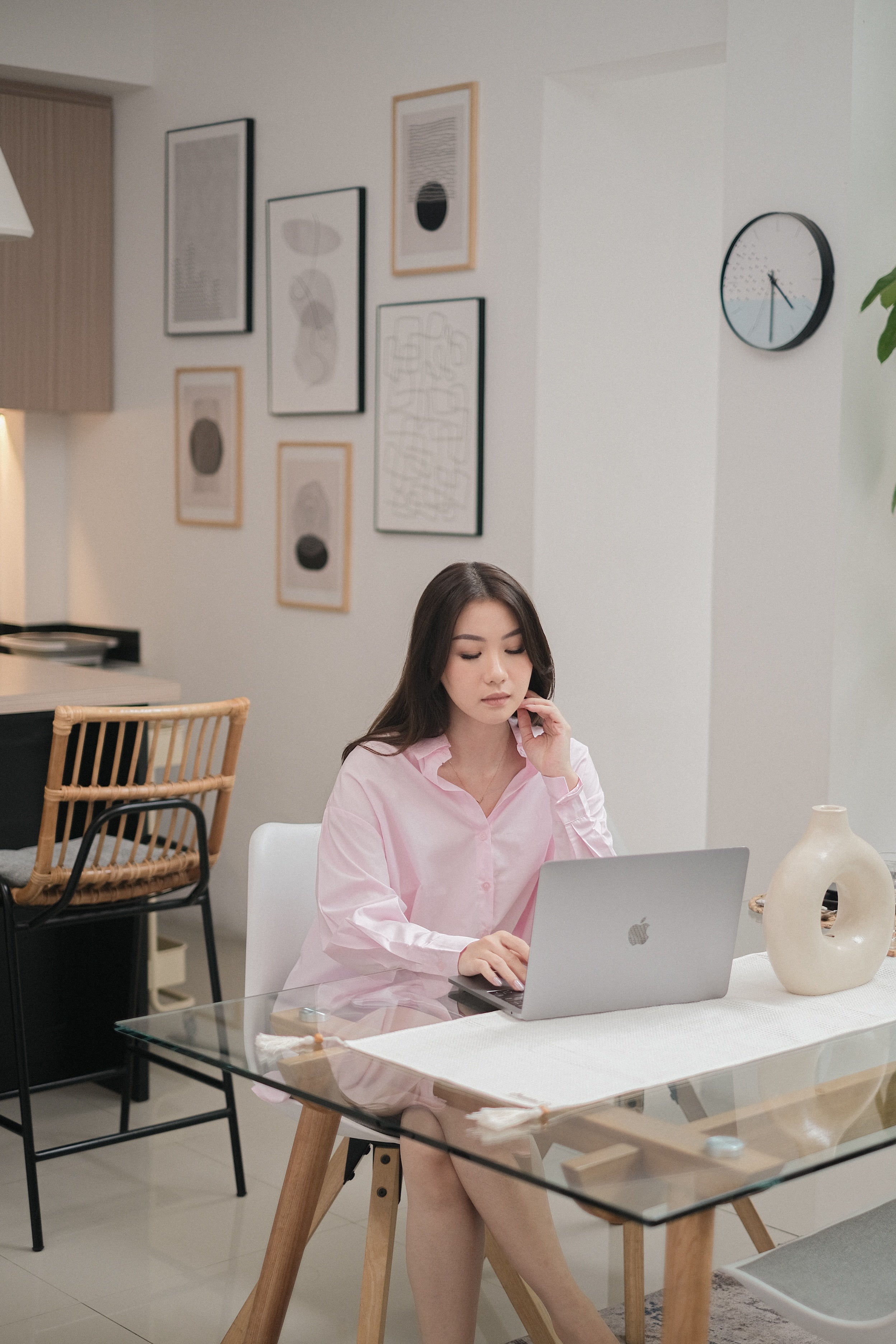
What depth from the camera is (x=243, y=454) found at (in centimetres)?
482

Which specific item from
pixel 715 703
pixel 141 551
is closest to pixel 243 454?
pixel 141 551

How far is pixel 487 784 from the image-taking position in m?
2.27

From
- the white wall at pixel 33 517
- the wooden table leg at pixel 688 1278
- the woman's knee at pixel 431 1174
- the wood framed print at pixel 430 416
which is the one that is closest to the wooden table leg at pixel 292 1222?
the woman's knee at pixel 431 1174

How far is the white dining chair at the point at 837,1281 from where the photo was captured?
161 centimetres

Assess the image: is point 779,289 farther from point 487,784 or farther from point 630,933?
point 630,933

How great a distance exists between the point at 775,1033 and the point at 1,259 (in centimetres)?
410

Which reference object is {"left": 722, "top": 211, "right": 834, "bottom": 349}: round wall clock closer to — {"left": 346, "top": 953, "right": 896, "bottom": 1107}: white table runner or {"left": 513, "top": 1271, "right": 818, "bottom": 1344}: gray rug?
{"left": 346, "top": 953, "right": 896, "bottom": 1107}: white table runner

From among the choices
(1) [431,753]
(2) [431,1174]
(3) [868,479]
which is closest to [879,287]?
(3) [868,479]

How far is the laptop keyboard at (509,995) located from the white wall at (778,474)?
1459 mm

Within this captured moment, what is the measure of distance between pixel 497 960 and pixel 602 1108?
1.42 ft

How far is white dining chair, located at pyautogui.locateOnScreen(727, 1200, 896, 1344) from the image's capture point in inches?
63.6

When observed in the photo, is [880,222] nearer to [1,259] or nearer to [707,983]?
[707,983]

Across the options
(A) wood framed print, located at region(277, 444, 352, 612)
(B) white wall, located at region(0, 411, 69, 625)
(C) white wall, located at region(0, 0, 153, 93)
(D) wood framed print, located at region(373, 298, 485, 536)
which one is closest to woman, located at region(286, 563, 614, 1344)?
(D) wood framed print, located at region(373, 298, 485, 536)

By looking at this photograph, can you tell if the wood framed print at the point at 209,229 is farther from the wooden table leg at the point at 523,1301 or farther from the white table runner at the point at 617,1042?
the white table runner at the point at 617,1042
